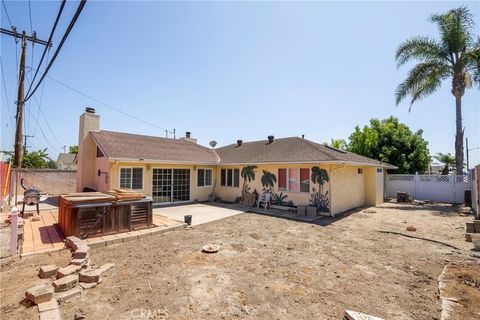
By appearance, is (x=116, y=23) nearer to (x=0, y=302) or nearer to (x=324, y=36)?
(x=0, y=302)

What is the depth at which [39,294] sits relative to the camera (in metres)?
3.36

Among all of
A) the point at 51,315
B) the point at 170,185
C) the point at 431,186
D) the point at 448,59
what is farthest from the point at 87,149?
the point at 448,59

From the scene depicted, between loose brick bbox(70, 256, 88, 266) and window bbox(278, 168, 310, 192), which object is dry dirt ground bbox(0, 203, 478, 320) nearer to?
loose brick bbox(70, 256, 88, 266)

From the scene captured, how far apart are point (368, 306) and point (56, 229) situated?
338 inches

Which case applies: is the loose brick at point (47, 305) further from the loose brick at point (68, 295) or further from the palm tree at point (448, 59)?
the palm tree at point (448, 59)

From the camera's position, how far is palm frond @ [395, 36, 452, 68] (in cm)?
1496

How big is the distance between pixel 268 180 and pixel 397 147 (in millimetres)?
14244

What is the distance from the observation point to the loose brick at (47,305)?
10.5 ft

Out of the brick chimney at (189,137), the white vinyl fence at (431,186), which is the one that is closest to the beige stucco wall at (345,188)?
the white vinyl fence at (431,186)

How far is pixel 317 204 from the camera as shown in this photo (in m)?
10.8

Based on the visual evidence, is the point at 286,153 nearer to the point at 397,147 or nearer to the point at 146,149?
the point at 146,149

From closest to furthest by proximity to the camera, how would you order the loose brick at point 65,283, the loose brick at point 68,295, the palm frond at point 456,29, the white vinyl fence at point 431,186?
the loose brick at point 68,295, the loose brick at point 65,283, the palm frond at point 456,29, the white vinyl fence at point 431,186

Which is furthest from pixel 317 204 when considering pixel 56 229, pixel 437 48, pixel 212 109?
pixel 437 48

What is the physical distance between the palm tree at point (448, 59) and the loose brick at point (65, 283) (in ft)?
66.0
